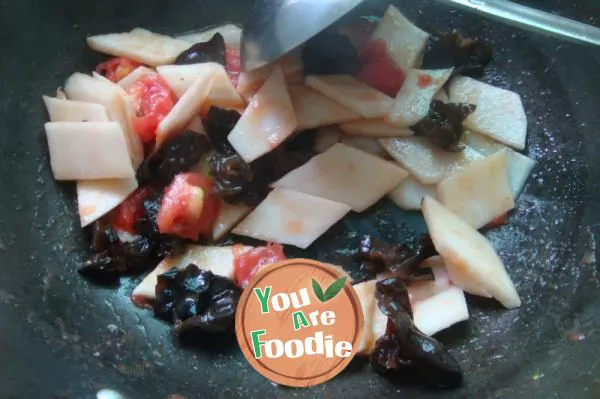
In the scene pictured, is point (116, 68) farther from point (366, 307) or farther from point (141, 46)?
point (366, 307)

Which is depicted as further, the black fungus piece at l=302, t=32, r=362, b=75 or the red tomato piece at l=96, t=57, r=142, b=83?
the red tomato piece at l=96, t=57, r=142, b=83

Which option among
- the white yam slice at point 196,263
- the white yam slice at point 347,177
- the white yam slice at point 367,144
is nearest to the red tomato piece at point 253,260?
the white yam slice at point 196,263

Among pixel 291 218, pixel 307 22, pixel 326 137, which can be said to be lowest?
pixel 291 218

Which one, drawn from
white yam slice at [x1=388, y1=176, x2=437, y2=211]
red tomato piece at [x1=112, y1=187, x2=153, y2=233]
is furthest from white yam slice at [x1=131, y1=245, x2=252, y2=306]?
white yam slice at [x1=388, y1=176, x2=437, y2=211]

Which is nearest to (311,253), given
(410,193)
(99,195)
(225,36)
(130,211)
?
(410,193)

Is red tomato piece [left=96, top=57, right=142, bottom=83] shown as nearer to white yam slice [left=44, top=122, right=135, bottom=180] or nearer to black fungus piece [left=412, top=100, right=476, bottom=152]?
white yam slice [left=44, top=122, right=135, bottom=180]

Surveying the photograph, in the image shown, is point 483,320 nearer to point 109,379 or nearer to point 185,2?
point 109,379

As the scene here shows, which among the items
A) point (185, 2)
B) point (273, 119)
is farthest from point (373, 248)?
point (185, 2)
